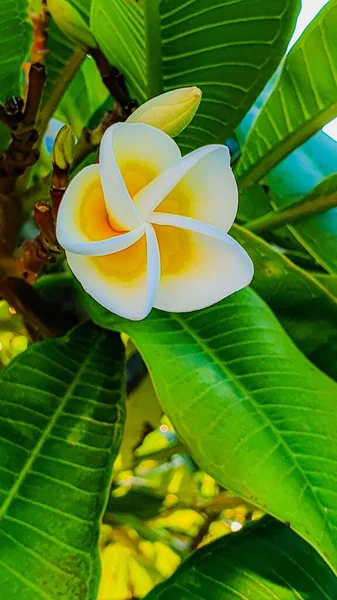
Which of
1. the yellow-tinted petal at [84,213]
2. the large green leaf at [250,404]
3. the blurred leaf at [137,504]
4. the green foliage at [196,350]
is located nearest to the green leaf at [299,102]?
the green foliage at [196,350]

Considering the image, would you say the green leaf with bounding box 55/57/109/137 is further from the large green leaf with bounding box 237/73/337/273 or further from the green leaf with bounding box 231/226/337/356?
the green leaf with bounding box 231/226/337/356

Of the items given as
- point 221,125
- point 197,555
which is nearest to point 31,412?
point 197,555

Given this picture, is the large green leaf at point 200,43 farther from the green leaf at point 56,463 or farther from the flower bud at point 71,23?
the green leaf at point 56,463

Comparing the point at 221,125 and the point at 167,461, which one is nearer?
the point at 221,125

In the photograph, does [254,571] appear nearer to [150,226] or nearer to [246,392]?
[246,392]

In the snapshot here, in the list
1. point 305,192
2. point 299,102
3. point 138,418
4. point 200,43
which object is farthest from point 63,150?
point 138,418

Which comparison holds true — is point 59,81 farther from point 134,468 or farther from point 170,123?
point 134,468
